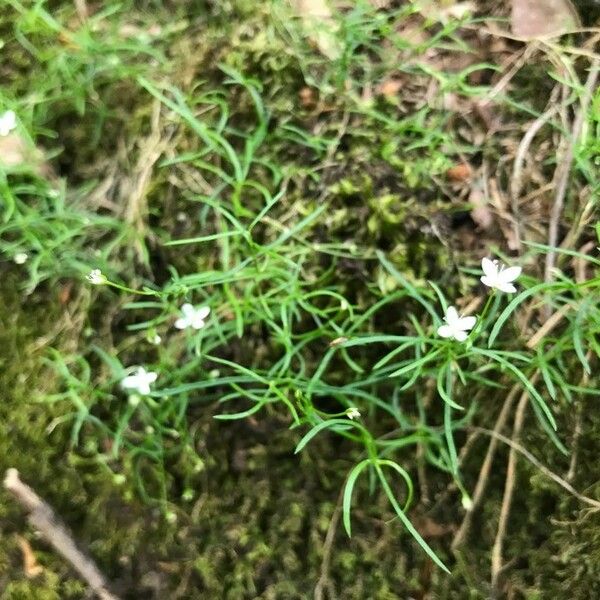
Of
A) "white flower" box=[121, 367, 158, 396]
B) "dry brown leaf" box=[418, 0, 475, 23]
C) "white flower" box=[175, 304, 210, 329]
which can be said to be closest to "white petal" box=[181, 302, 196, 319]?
"white flower" box=[175, 304, 210, 329]

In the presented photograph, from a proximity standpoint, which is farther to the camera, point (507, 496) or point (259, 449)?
point (259, 449)

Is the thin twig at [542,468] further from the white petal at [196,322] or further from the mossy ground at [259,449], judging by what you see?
the white petal at [196,322]

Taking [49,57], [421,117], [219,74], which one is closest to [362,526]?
[421,117]

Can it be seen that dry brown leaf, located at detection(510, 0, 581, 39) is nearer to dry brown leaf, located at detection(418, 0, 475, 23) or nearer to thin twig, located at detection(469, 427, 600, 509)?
dry brown leaf, located at detection(418, 0, 475, 23)

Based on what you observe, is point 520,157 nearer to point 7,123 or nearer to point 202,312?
point 202,312

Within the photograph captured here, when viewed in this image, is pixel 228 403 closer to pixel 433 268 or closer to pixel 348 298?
pixel 348 298

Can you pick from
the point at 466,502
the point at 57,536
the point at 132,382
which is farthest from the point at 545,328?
the point at 57,536
